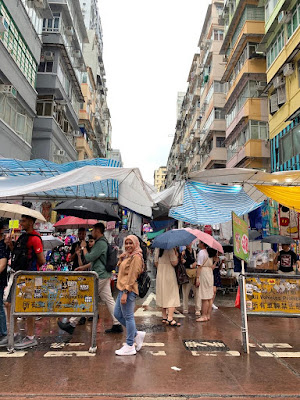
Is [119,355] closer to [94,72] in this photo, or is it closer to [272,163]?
[272,163]

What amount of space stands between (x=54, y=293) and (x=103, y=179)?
7.34ft

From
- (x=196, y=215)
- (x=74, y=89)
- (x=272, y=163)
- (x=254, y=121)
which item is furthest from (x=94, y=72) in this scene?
(x=196, y=215)

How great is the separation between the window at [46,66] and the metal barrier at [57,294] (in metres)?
19.4

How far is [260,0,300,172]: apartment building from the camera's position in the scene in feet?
50.1

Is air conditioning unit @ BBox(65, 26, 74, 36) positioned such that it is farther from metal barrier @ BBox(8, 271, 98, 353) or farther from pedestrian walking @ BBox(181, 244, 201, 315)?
metal barrier @ BBox(8, 271, 98, 353)

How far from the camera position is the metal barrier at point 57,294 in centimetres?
501

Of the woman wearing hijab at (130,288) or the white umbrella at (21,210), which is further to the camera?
the white umbrella at (21,210)

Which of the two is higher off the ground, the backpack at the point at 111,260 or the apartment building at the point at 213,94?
the apartment building at the point at 213,94

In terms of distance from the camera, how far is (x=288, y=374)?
4320 mm

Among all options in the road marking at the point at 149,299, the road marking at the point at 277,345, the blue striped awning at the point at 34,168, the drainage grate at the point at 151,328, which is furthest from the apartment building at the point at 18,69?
the road marking at the point at 277,345

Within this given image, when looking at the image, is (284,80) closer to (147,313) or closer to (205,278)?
(205,278)

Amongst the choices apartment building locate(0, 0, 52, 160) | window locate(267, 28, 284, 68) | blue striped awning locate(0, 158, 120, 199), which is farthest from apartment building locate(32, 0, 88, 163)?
blue striped awning locate(0, 158, 120, 199)

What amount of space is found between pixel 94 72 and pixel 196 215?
33.8 metres

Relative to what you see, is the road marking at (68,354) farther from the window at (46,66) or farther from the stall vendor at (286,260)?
the window at (46,66)
